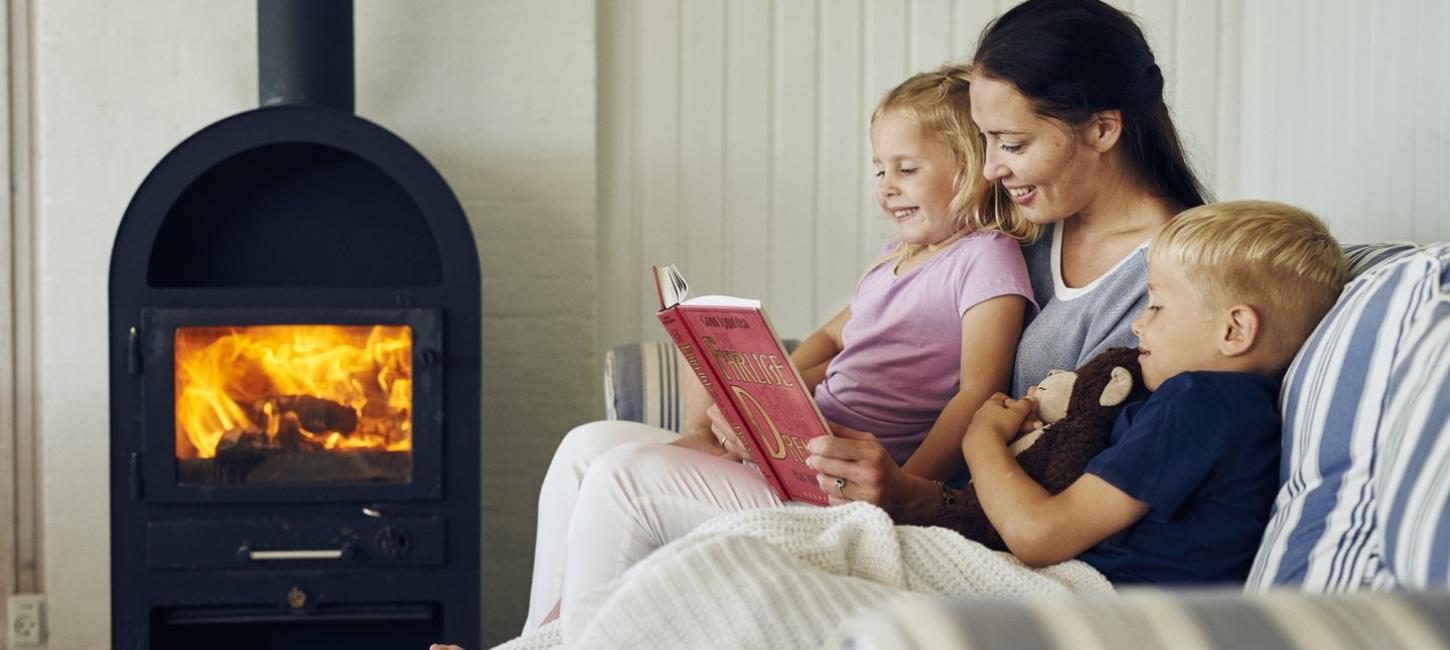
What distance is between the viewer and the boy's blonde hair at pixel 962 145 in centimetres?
192

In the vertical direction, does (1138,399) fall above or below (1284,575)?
above

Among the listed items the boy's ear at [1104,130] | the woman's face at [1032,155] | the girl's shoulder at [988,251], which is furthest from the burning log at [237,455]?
the boy's ear at [1104,130]

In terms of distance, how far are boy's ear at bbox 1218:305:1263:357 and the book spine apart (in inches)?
22.8

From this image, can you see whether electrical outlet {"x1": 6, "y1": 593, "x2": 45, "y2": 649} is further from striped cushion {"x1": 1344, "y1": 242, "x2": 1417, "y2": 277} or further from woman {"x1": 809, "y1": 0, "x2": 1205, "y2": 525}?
striped cushion {"x1": 1344, "y1": 242, "x2": 1417, "y2": 277}

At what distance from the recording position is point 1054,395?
1.58 m

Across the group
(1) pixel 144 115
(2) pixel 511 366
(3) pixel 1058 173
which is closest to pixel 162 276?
(1) pixel 144 115

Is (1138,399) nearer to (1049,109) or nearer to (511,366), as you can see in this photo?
(1049,109)

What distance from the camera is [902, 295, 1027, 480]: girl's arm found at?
1769mm

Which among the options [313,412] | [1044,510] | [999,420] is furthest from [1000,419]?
[313,412]

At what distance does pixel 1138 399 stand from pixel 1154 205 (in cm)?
37

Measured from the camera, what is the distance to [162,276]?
2.76 metres

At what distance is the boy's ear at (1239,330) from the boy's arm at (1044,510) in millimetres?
196

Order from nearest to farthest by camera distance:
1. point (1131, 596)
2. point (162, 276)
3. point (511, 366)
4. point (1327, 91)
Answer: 1. point (1131, 596)
2. point (1327, 91)
3. point (162, 276)
4. point (511, 366)

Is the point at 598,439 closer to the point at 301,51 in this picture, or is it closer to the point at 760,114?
the point at 301,51
